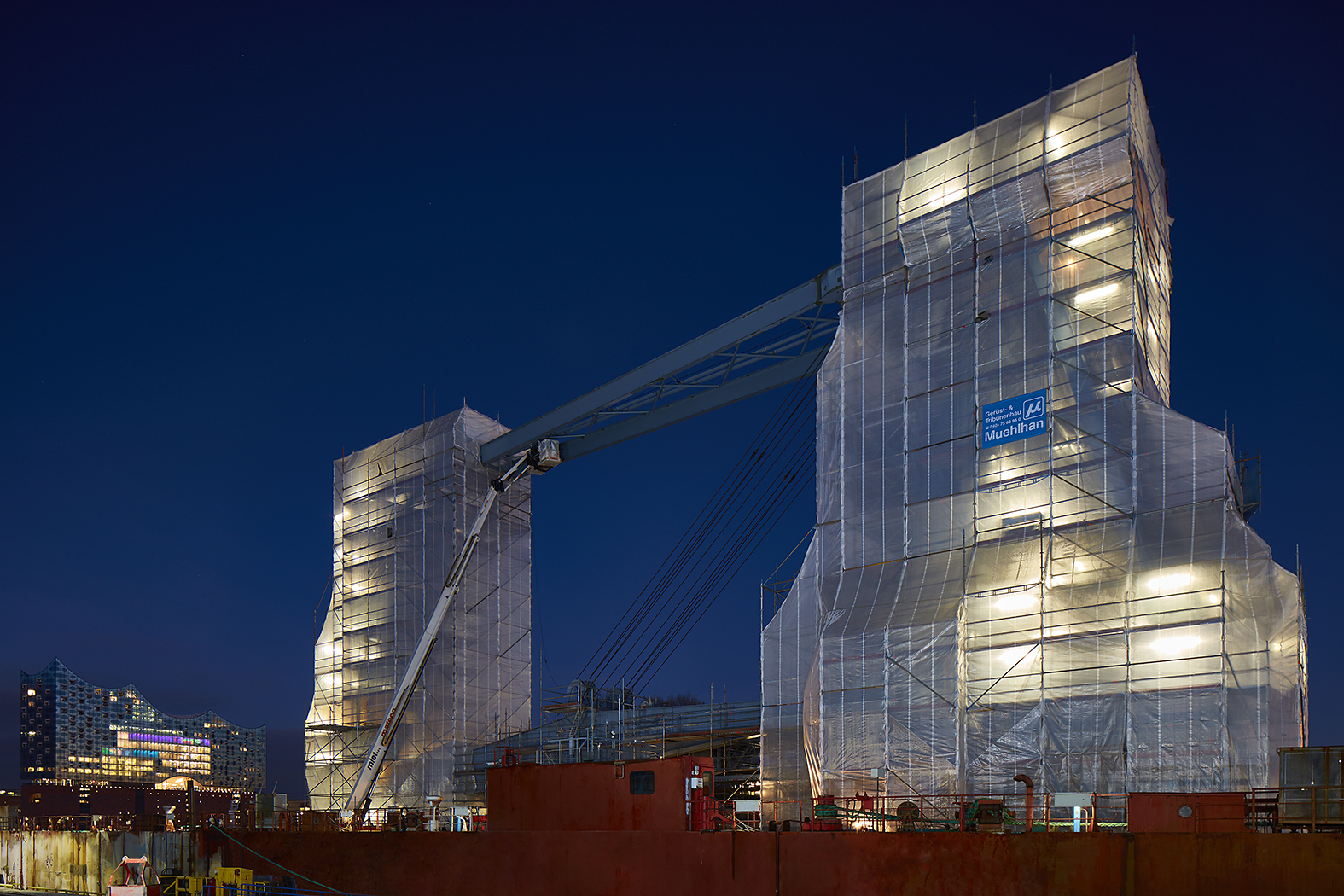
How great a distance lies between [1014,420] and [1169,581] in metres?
5.74

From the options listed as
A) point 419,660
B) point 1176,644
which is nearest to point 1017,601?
point 1176,644

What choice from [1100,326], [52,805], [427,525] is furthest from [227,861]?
[52,805]

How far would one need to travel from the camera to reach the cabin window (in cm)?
2366

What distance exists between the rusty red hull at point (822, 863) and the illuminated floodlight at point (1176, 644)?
750 centimetres

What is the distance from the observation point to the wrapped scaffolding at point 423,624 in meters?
44.5

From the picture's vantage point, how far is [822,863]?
20.4 metres

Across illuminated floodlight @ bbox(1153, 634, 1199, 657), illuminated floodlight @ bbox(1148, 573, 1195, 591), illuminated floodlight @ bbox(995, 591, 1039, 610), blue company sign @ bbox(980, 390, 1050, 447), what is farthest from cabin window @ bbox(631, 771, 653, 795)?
illuminated floodlight @ bbox(1148, 573, 1195, 591)

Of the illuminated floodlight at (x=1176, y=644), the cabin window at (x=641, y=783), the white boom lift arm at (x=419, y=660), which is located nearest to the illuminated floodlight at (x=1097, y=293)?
the illuminated floodlight at (x=1176, y=644)

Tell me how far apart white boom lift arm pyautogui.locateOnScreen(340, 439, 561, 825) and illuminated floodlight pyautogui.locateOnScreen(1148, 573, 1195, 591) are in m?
27.6

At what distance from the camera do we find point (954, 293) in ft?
95.2

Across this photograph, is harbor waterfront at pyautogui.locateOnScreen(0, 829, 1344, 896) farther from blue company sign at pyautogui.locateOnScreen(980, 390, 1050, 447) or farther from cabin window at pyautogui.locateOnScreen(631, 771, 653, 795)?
blue company sign at pyautogui.locateOnScreen(980, 390, 1050, 447)

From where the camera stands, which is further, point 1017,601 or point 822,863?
point 1017,601

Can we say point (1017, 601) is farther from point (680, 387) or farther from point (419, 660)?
point (419, 660)

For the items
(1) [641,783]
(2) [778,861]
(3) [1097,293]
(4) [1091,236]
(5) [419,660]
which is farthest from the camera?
(5) [419,660]
